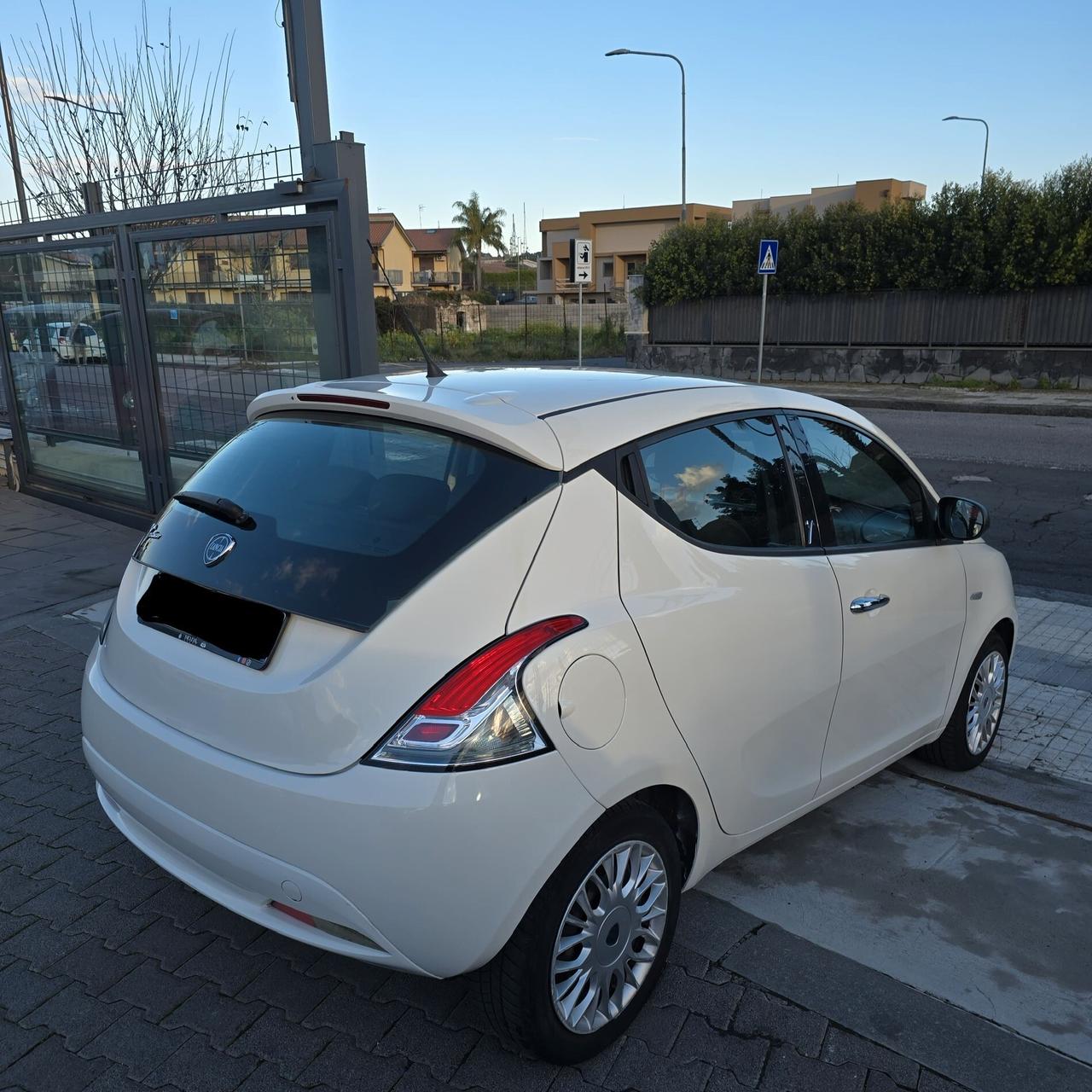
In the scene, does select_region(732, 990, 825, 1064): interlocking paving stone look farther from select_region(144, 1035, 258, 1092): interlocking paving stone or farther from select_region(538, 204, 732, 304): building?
select_region(538, 204, 732, 304): building

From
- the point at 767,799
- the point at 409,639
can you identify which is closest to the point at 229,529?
the point at 409,639

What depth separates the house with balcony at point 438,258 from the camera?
8356cm

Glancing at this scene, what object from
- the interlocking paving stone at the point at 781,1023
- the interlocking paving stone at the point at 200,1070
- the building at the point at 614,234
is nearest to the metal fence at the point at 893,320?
the interlocking paving stone at the point at 781,1023

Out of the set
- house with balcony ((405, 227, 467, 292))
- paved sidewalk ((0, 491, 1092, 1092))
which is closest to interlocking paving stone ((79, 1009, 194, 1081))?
paved sidewalk ((0, 491, 1092, 1092))

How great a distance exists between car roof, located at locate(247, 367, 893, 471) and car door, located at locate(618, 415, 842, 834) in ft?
0.28

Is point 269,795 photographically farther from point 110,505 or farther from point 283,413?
point 110,505

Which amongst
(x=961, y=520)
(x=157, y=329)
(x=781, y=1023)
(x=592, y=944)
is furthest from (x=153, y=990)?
(x=157, y=329)

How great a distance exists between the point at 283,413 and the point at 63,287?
7158 mm

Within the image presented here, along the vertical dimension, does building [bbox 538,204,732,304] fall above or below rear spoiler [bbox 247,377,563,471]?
above

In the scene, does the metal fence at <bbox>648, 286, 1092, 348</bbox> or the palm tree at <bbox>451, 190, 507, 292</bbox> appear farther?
the palm tree at <bbox>451, 190, 507, 292</bbox>

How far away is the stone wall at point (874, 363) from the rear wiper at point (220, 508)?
17.3 m

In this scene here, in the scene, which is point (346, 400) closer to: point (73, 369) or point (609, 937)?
point (609, 937)

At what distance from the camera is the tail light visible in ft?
6.99

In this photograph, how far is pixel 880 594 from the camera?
3.31 m
